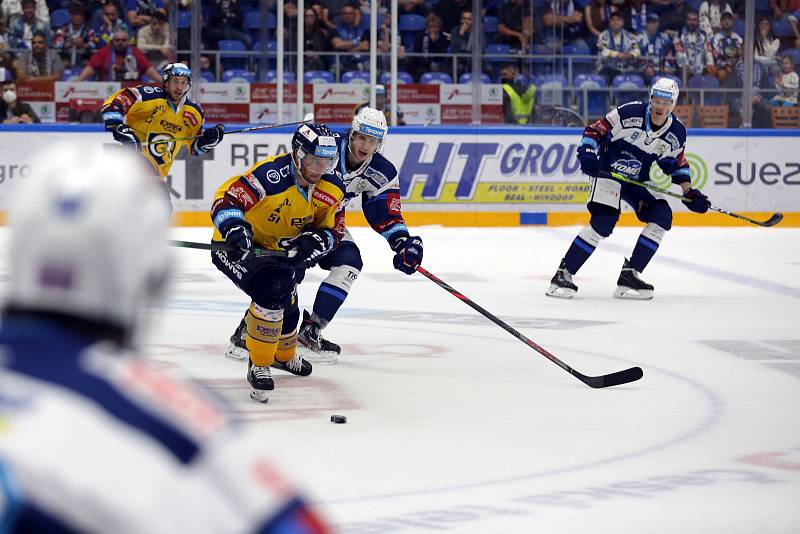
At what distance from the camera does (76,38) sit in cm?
1149

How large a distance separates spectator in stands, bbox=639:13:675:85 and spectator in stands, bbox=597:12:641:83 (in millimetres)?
82

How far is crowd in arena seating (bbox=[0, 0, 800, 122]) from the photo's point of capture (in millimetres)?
11352

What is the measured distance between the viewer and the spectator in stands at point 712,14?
11852 millimetres

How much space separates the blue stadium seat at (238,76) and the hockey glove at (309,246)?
6511 millimetres

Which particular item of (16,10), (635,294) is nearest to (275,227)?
(635,294)

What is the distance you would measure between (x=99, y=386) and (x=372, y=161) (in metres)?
4.89

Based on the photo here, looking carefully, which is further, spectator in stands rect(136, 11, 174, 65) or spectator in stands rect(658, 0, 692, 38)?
spectator in stands rect(658, 0, 692, 38)

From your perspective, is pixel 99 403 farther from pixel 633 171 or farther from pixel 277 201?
pixel 633 171

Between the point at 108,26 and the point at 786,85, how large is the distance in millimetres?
5501

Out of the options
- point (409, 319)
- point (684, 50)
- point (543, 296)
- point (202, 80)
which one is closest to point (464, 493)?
point (409, 319)

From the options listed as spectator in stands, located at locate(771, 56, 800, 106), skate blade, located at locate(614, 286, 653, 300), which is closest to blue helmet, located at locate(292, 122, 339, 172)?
skate blade, located at locate(614, 286, 653, 300)

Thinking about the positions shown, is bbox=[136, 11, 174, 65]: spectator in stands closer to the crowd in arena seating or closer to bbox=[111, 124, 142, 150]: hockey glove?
the crowd in arena seating

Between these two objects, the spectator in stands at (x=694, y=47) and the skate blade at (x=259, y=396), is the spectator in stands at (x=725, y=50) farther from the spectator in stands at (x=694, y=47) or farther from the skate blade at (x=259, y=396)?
the skate blade at (x=259, y=396)

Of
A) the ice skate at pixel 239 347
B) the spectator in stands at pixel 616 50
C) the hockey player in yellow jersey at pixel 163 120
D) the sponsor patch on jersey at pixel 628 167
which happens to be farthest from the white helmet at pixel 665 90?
the spectator in stands at pixel 616 50
